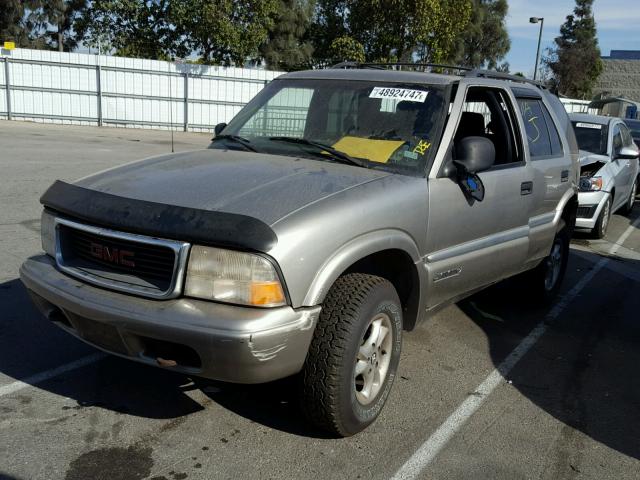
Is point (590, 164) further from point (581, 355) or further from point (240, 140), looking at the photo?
point (240, 140)

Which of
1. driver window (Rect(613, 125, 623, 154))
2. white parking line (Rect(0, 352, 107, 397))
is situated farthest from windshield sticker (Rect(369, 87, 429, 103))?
driver window (Rect(613, 125, 623, 154))

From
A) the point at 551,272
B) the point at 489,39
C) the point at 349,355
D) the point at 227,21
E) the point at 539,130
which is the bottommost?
the point at 551,272

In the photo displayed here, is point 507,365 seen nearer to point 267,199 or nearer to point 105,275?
point 267,199

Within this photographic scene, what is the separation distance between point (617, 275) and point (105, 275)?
620 cm

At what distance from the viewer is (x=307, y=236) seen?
2.82 metres

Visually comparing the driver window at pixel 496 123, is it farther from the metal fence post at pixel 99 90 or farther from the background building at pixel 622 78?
the background building at pixel 622 78

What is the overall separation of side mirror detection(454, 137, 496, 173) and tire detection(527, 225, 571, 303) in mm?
1964

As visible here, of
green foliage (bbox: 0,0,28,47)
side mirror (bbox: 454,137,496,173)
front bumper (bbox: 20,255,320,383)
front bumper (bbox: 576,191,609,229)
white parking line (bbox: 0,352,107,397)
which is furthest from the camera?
green foliage (bbox: 0,0,28,47)

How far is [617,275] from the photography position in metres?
7.31

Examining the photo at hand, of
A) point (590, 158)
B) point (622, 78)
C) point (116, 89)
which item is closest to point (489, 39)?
point (622, 78)

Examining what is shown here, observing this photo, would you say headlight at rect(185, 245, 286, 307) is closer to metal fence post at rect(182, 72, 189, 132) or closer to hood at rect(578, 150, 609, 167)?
hood at rect(578, 150, 609, 167)

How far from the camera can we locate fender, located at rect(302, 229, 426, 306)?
286 cm

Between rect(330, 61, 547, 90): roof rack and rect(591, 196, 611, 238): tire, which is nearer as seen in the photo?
rect(330, 61, 547, 90): roof rack

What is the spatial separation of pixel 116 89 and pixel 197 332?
71.7 feet
